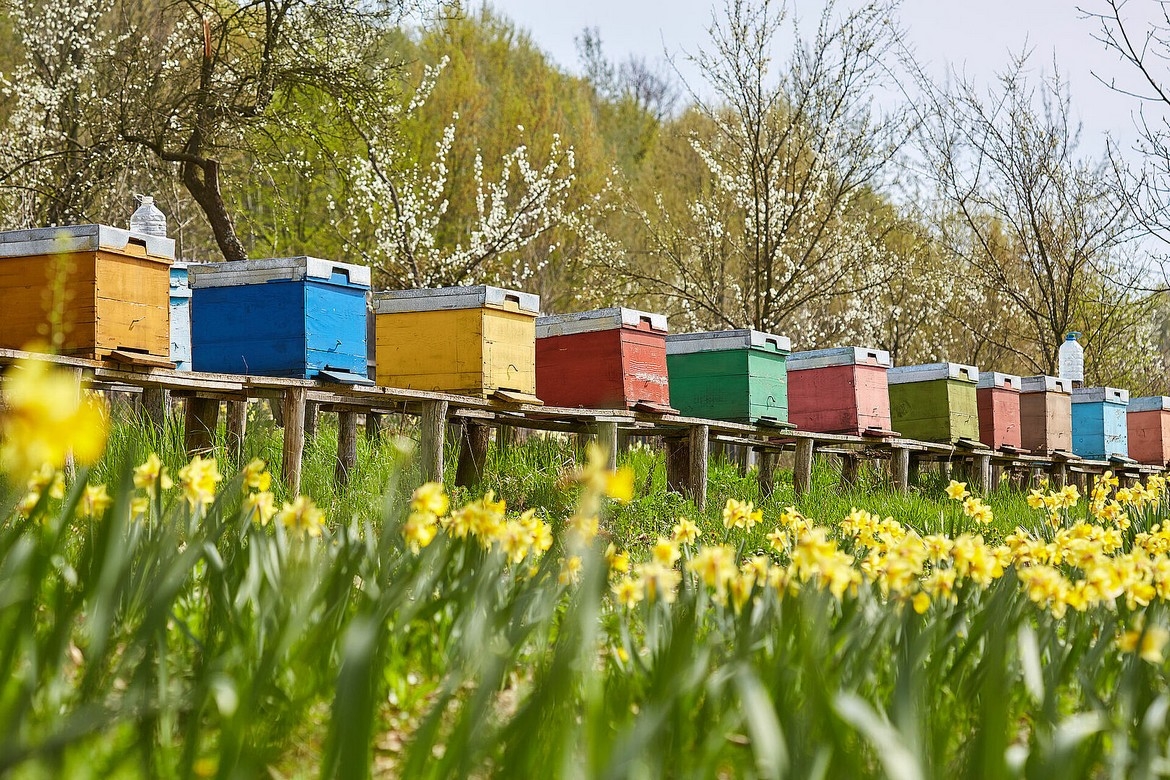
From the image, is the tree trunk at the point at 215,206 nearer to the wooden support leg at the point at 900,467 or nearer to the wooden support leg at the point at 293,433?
the wooden support leg at the point at 293,433

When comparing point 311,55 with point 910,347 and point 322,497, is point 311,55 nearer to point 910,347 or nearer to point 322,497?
point 322,497

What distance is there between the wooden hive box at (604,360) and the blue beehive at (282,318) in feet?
8.11

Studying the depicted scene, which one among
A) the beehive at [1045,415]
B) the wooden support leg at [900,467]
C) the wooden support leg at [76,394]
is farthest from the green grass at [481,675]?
the beehive at [1045,415]

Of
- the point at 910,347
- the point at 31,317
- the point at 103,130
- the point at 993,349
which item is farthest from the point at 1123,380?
the point at 31,317

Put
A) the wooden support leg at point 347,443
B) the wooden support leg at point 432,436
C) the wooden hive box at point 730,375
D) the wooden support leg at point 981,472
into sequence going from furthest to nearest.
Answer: the wooden support leg at point 981,472
the wooden hive box at point 730,375
the wooden support leg at point 347,443
the wooden support leg at point 432,436

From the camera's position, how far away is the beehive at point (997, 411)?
15234 mm

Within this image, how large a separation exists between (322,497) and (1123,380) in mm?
20282

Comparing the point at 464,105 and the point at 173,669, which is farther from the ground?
the point at 464,105

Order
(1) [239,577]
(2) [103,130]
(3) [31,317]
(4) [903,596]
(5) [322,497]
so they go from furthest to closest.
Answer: (2) [103,130], (5) [322,497], (3) [31,317], (1) [239,577], (4) [903,596]

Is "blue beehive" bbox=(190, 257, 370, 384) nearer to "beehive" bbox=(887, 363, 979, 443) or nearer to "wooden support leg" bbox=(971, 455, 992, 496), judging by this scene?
"beehive" bbox=(887, 363, 979, 443)

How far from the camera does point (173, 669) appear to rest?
265 centimetres

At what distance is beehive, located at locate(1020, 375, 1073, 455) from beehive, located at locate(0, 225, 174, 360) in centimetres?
1254

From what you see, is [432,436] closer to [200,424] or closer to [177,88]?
[200,424]

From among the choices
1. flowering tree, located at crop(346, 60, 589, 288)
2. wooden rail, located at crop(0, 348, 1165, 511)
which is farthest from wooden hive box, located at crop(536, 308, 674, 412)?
flowering tree, located at crop(346, 60, 589, 288)
